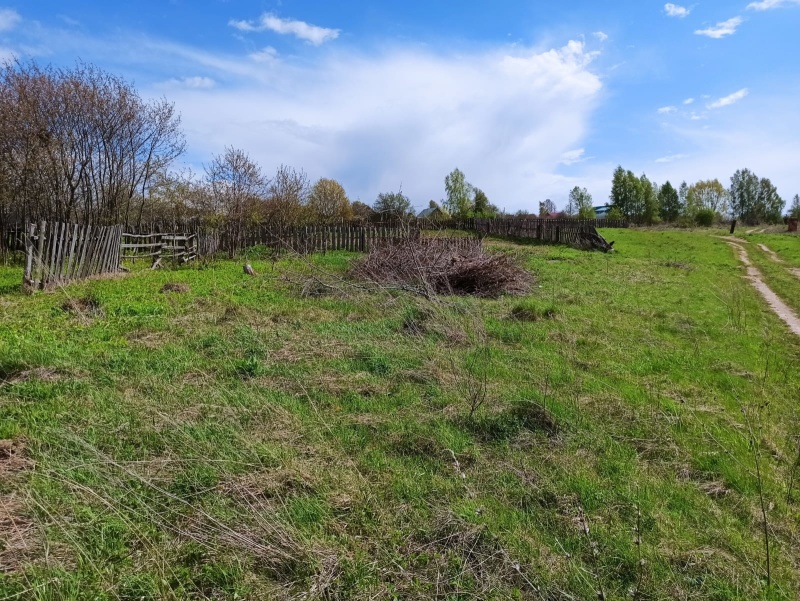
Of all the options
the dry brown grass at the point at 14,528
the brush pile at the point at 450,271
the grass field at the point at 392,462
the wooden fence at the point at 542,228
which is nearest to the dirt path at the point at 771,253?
the wooden fence at the point at 542,228

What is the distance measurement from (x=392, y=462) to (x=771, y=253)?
25391 mm

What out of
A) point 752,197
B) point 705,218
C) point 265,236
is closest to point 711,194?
point 752,197

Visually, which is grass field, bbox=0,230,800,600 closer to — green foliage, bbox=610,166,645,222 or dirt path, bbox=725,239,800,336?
dirt path, bbox=725,239,800,336

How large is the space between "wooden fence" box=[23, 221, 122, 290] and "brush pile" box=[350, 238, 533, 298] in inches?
250

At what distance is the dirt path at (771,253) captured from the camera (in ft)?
65.0

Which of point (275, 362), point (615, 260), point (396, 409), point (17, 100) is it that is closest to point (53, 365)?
point (275, 362)

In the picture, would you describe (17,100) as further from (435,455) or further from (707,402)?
(707,402)

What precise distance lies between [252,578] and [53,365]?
399 cm

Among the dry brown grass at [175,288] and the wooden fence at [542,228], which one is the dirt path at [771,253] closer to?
the wooden fence at [542,228]

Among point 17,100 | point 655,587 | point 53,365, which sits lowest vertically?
point 655,587

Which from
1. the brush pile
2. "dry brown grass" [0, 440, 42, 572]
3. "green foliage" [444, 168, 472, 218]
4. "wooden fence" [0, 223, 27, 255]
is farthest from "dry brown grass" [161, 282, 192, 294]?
"green foliage" [444, 168, 472, 218]

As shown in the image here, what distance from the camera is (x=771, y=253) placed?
72.4ft

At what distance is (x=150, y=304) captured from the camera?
8.59 meters

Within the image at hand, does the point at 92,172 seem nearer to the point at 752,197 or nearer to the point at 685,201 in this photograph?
the point at 685,201
